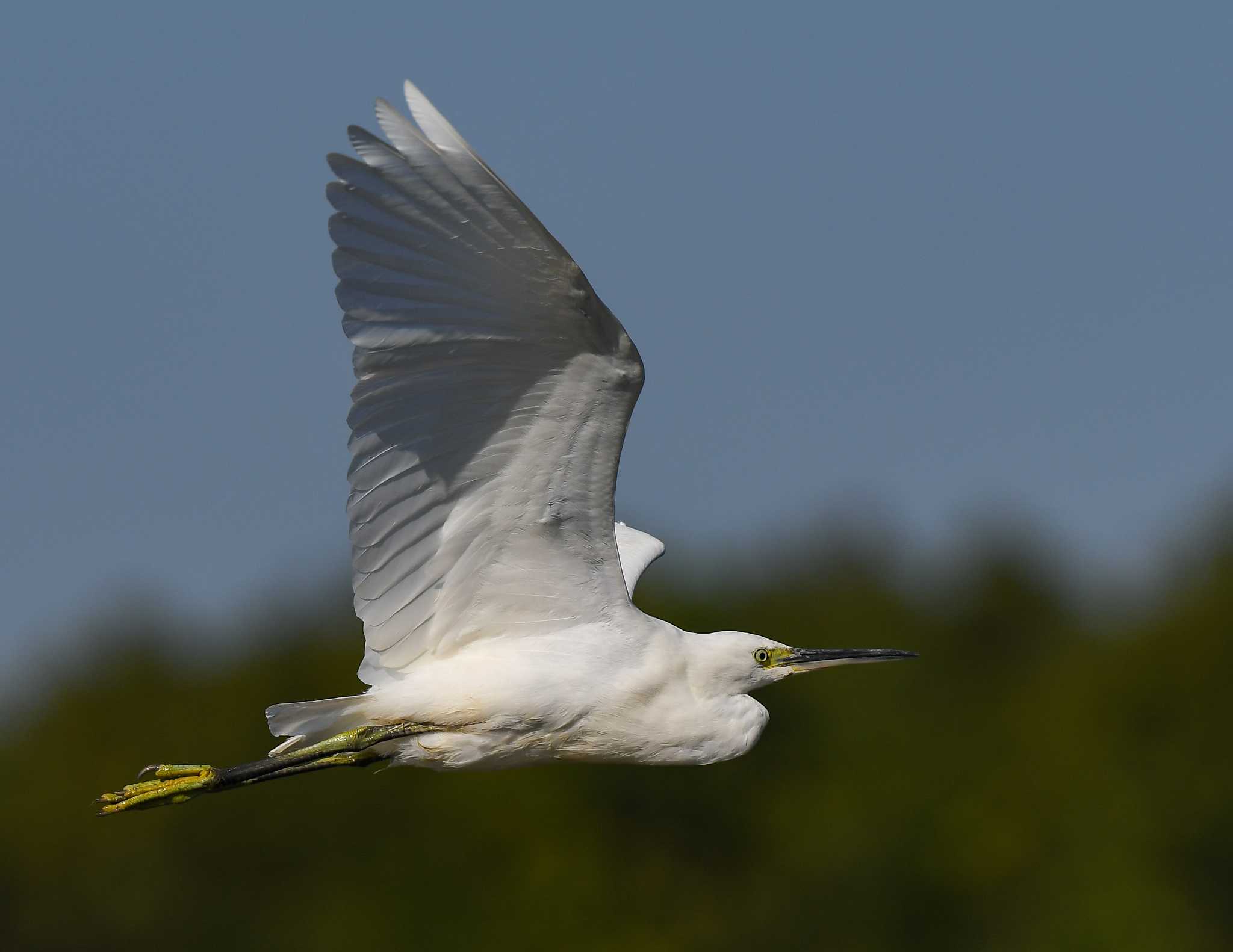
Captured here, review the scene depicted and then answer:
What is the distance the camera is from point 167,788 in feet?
33.9

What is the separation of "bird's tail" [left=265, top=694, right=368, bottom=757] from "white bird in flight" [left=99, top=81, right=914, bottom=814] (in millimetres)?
14

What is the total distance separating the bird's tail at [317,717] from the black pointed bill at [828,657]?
2.26 meters

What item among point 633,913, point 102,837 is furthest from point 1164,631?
point 102,837

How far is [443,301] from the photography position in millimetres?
8859

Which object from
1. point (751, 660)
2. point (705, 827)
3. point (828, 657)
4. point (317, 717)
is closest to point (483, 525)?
point (317, 717)

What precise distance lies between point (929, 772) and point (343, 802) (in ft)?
47.3

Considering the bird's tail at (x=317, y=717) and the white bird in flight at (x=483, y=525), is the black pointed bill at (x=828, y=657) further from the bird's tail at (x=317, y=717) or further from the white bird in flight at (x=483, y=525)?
the bird's tail at (x=317, y=717)

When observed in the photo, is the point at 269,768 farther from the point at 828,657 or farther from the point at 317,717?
the point at 828,657

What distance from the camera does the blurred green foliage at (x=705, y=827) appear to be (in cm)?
4003

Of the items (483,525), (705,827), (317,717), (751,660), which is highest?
(483,525)

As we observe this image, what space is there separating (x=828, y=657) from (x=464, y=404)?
2.72 meters

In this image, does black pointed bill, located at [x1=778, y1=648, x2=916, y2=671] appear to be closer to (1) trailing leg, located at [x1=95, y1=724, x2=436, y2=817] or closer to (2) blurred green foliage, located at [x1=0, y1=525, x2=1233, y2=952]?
(1) trailing leg, located at [x1=95, y1=724, x2=436, y2=817]

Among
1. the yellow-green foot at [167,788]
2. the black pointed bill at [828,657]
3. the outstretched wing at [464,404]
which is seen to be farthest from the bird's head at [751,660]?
the yellow-green foot at [167,788]

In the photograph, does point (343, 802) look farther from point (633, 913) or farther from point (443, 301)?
point (443, 301)
